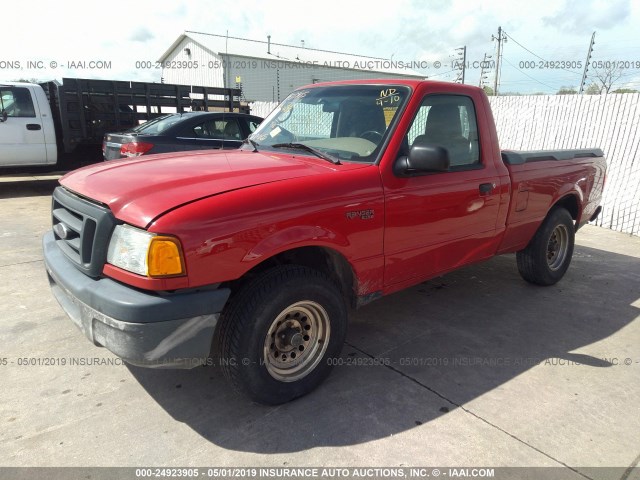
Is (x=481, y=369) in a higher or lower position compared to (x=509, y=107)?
lower

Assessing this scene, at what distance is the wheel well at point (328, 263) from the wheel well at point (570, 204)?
2882 mm

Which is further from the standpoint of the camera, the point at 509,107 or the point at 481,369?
the point at 509,107

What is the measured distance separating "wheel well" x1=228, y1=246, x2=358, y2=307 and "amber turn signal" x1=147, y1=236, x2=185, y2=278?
0.66 m

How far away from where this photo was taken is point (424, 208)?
315cm

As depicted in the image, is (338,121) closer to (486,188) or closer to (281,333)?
(486,188)

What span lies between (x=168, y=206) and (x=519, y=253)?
384cm

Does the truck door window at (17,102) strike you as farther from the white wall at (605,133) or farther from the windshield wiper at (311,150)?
the white wall at (605,133)

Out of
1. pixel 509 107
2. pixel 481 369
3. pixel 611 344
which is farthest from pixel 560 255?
pixel 509 107

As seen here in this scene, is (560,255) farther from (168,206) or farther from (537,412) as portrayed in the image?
(168,206)

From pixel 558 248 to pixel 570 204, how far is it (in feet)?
1.64

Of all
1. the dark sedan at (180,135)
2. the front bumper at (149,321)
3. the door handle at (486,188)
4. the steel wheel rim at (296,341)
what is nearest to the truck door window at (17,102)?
the dark sedan at (180,135)

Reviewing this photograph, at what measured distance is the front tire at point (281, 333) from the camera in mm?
2447

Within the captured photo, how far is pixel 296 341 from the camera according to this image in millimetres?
2736

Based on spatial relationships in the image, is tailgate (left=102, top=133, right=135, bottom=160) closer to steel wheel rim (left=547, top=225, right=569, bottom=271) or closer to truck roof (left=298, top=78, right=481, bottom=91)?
truck roof (left=298, top=78, right=481, bottom=91)
